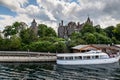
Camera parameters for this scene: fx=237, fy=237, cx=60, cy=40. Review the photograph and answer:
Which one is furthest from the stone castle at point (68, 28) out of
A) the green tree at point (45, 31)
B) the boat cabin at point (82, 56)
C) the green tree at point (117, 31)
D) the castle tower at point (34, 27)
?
the boat cabin at point (82, 56)

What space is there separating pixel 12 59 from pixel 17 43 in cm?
2266

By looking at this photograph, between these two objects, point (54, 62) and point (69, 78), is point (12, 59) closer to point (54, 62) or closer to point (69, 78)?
point (54, 62)

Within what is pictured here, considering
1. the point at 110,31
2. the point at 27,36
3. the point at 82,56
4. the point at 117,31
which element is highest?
the point at 110,31

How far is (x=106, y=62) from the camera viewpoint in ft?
230

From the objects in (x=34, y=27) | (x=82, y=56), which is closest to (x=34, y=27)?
(x=34, y=27)

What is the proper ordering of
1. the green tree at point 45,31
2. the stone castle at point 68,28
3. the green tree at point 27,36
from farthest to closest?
the stone castle at point 68,28, the green tree at point 45,31, the green tree at point 27,36

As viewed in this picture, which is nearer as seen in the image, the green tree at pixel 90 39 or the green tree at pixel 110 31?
the green tree at pixel 90 39

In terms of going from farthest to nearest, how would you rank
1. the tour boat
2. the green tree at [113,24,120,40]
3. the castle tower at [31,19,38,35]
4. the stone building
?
the castle tower at [31,19,38,35] < the stone building < the green tree at [113,24,120,40] < the tour boat

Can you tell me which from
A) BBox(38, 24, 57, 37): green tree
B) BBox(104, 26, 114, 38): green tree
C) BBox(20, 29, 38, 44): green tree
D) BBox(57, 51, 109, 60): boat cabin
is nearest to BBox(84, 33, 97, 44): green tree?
BBox(20, 29, 38, 44): green tree

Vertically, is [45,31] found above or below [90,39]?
above

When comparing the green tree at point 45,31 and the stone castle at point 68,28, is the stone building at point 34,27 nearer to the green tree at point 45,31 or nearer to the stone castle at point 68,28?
the green tree at point 45,31

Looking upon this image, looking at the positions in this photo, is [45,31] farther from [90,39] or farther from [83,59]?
[83,59]

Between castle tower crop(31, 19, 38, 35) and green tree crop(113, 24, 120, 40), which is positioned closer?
green tree crop(113, 24, 120, 40)

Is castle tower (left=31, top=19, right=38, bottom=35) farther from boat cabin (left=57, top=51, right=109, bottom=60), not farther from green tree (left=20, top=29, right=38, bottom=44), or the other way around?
boat cabin (left=57, top=51, right=109, bottom=60)
